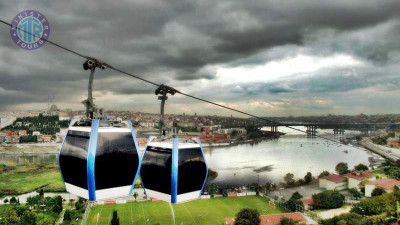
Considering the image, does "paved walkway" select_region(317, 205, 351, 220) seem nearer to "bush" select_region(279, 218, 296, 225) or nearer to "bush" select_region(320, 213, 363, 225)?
"bush" select_region(320, 213, 363, 225)

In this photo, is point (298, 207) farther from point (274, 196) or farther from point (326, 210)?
point (274, 196)

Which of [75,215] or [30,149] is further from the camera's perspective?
[30,149]

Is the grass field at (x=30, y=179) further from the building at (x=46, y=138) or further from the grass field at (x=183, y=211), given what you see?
the building at (x=46, y=138)

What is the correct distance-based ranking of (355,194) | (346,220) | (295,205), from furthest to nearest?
(355,194), (295,205), (346,220)

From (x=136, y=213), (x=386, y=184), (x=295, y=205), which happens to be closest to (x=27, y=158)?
(x=136, y=213)

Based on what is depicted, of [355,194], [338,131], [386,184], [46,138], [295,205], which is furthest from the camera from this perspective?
[338,131]

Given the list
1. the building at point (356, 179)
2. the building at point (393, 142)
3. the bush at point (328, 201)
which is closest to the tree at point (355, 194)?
the building at point (356, 179)

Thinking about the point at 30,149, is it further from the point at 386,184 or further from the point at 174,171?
the point at 174,171

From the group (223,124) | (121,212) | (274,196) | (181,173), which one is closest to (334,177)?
(274,196)
